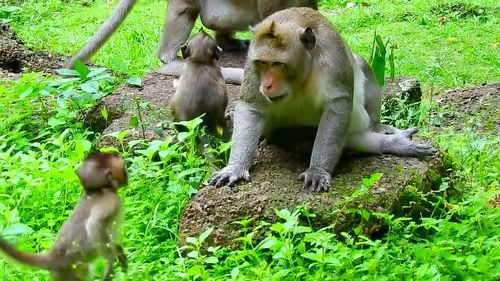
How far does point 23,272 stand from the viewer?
4.62 metres

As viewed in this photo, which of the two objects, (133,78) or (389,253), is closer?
(389,253)

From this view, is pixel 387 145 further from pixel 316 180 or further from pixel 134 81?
pixel 134 81

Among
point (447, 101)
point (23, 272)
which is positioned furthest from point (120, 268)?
point (447, 101)

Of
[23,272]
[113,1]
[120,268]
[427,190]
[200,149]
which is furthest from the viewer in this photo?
[113,1]

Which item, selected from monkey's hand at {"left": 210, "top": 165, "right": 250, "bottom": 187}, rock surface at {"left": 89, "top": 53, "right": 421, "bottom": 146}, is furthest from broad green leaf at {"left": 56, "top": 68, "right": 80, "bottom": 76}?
Result: monkey's hand at {"left": 210, "top": 165, "right": 250, "bottom": 187}

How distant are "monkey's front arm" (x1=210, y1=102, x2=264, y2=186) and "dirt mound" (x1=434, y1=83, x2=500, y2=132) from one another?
112 inches

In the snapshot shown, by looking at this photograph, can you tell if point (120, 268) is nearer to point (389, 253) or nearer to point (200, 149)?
point (389, 253)

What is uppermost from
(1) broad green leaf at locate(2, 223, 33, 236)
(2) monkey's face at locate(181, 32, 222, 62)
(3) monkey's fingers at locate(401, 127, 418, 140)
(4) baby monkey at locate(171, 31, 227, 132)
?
(2) monkey's face at locate(181, 32, 222, 62)

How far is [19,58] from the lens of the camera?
9016 mm

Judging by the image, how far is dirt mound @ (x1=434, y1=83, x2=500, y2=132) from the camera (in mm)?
7989

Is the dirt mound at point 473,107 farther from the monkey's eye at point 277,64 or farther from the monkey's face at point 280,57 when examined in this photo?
the monkey's eye at point 277,64

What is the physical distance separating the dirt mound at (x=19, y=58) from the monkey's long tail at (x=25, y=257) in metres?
5.09

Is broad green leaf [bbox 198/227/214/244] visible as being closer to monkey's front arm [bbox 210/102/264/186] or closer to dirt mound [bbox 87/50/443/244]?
dirt mound [bbox 87/50/443/244]

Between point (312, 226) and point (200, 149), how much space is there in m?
1.40
